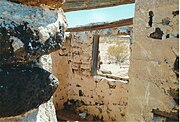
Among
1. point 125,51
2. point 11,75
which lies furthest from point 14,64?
point 125,51

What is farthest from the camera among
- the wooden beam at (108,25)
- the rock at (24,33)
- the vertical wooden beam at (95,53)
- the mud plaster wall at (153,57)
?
the vertical wooden beam at (95,53)

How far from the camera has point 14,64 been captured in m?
0.41

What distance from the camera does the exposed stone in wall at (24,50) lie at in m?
0.38

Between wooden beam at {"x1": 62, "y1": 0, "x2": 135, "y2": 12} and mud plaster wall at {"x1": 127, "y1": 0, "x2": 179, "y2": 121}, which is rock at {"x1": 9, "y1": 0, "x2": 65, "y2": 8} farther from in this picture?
wooden beam at {"x1": 62, "y1": 0, "x2": 135, "y2": 12}

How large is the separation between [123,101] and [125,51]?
488 cm

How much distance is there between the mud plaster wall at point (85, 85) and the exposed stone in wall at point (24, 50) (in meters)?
4.01

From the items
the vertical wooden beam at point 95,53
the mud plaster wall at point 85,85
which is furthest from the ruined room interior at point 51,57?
the mud plaster wall at point 85,85

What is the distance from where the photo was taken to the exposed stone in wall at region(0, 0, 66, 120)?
381 millimetres

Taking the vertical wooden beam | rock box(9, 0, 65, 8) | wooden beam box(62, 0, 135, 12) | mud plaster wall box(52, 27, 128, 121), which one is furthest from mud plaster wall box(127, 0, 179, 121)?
the vertical wooden beam

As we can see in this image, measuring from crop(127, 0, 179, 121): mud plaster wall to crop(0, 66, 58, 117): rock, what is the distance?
2.27 feet

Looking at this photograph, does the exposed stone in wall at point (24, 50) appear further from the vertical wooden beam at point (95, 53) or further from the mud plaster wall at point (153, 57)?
the vertical wooden beam at point (95, 53)

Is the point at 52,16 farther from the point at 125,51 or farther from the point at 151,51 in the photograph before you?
the point at 125,51

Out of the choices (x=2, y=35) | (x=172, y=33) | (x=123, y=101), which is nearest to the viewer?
(x=2, y=35)

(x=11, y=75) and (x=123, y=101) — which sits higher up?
(x=11, y=75)
